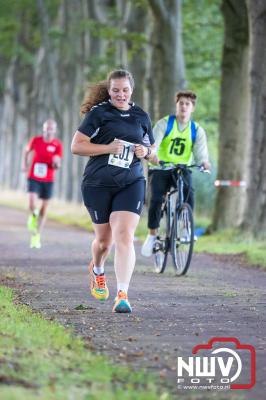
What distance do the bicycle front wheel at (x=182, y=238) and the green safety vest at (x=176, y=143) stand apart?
0.60 meters

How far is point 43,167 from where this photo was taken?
68.5ft

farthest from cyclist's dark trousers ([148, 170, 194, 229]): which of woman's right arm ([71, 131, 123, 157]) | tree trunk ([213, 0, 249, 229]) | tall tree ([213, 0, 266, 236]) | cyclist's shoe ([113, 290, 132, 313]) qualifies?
tree trunk ([213, 0, 249, 229])

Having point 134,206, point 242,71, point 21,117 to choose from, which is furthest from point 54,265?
point 21,117

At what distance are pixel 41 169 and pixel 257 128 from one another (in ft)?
12.4

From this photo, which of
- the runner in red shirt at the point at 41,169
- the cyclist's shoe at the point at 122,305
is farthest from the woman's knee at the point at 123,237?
the runner in red shirt at the point at 41,169

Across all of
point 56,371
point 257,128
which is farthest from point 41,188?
point 56,371

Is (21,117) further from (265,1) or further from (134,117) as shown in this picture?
(134,117)

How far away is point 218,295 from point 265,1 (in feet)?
32.0

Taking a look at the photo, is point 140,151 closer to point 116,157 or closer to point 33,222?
point 116,157

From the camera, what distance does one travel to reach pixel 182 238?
48.6ft

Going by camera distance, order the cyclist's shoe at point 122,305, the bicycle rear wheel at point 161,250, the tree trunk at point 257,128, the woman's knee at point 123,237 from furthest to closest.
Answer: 1. the tree trunk at point 257,128
2. the bicycle rear wheel at point 161,250
3. the woman's knee at point 123,237
4. the cyclist's shoe at point 122,305

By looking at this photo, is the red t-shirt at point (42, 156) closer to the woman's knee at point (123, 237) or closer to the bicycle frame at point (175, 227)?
the bicycle frame at point (175, 227)

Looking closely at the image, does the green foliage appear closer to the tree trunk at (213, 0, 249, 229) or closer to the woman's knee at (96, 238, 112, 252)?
the tree trunk at (213, 0, 249, 229)

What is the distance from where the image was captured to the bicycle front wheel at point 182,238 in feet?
47.9
